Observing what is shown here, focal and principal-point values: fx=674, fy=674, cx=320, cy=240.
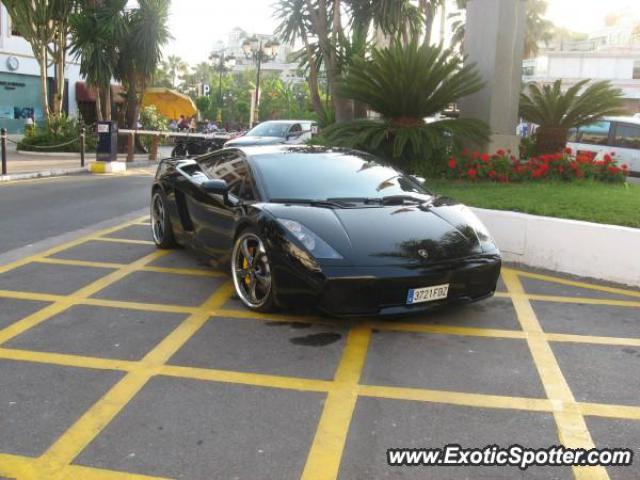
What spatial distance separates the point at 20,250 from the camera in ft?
24.0

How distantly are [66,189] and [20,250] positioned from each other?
623 cm

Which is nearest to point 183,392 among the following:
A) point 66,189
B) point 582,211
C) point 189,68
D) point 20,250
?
point 20,250

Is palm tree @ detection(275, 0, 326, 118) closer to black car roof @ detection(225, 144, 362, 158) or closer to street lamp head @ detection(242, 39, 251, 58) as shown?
black car roof @ detection(225, 144, 362, 158)

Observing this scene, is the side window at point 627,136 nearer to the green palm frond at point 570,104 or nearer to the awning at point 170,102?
the green palm frond at point 570,104

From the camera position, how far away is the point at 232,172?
6039 mm

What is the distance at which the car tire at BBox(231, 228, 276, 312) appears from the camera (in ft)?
16.4

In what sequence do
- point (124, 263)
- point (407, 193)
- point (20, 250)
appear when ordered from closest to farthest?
1. point (407, 193)
2. point (124, 263)
3. point (20, 250)

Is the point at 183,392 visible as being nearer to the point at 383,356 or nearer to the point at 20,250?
the point at 383,356

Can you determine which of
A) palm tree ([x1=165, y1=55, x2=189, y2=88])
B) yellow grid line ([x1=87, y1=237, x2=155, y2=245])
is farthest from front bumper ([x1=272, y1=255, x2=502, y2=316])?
palm tree ([x1=165, y1=55, x2=189, y2=88])

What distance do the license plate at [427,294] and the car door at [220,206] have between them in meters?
1.64

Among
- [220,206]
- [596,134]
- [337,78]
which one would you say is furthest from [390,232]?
[596,134]

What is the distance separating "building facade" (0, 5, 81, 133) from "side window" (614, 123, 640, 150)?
23.6 m

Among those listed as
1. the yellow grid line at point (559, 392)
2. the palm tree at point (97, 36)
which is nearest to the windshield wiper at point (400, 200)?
the yellow grid line at point (559, 392)

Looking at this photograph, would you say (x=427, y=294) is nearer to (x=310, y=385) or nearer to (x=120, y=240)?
(x=310, y=385)
